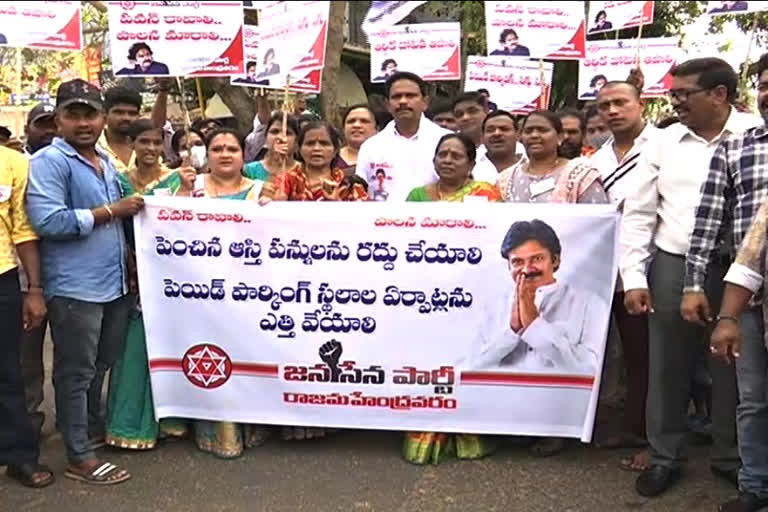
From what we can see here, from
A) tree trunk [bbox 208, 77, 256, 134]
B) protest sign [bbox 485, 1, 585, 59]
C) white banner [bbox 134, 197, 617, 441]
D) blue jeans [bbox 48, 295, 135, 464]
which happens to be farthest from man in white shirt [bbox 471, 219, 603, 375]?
tree trunk [bbox 208, 77, 256, 134]

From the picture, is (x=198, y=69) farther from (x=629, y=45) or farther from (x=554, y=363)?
(x=629, y=45)

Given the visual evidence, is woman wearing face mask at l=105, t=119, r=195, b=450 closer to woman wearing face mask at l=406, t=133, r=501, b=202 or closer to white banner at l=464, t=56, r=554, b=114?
woman wearing face mask at l=406, t=133, r=501, b=202

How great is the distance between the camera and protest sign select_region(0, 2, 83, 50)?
18.8ft

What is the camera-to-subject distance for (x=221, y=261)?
379 cm

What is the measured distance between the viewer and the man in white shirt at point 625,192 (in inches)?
154

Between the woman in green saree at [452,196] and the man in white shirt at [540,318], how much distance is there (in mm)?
343

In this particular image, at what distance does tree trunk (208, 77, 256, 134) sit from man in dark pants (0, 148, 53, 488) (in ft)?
26.1

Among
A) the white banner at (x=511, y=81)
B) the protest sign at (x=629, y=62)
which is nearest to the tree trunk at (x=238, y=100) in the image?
the white banner at (x=511, y=81)

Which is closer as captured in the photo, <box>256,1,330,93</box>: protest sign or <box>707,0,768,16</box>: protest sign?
<box>256,1,330,93</box>: protest sign

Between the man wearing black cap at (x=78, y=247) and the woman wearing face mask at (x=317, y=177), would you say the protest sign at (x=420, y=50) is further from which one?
Answer: the man wearing black cap at (x=78, y=247)

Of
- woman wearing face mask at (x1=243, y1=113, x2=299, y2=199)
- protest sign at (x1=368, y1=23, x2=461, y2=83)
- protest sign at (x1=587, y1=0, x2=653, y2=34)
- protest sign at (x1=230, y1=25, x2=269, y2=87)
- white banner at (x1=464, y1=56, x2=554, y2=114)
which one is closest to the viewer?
woman wearing face mask at (x1=243, y1=113, x2=299, y2=199)

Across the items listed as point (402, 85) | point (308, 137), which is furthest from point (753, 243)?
point (402, 85)

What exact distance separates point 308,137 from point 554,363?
1.68m

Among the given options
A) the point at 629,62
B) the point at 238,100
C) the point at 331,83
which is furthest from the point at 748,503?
the point at 238,100
